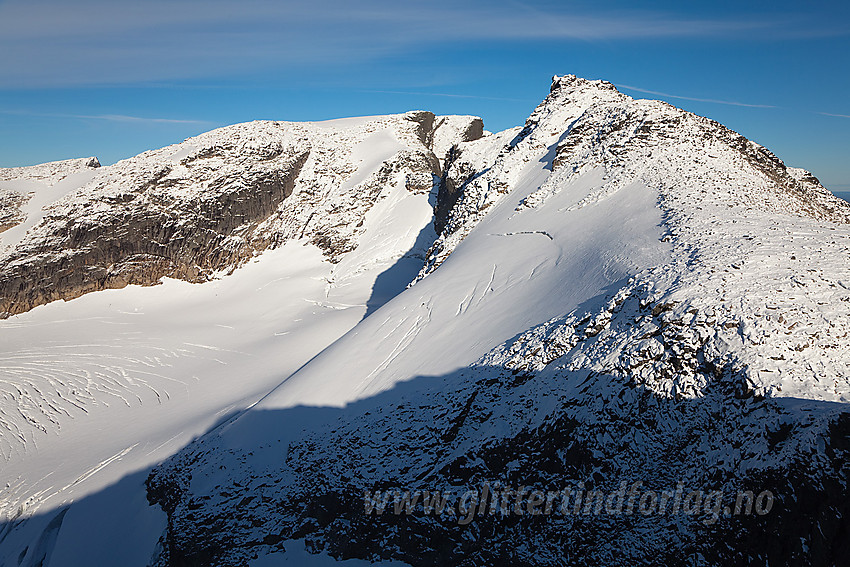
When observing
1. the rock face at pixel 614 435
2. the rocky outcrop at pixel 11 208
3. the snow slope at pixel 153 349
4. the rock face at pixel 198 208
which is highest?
the rocky outcrop at pixel 11 208

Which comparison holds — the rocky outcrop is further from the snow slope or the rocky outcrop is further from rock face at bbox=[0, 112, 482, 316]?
the snow slope

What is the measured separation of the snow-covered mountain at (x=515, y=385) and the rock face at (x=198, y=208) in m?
2.03

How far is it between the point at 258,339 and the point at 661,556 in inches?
1154

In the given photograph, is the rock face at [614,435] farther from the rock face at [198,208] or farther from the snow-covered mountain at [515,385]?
the rock face at [198,208]

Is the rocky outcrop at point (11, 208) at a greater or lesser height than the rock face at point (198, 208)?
greater

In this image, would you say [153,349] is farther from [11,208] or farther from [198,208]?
[11,208]

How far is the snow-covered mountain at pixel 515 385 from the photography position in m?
9.84

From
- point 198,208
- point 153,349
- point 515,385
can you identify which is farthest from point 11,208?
point 515,385

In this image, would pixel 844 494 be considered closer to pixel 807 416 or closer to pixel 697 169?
pixel 807 416

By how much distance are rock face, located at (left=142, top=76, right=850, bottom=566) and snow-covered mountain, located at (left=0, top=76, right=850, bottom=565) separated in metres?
0.06

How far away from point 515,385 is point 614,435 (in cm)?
334

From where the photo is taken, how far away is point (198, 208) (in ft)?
146

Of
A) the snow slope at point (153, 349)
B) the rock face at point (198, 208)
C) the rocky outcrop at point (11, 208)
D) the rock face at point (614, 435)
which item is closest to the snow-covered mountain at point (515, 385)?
the rock face at point (614, 435)

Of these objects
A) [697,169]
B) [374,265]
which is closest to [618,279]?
[697,169]
